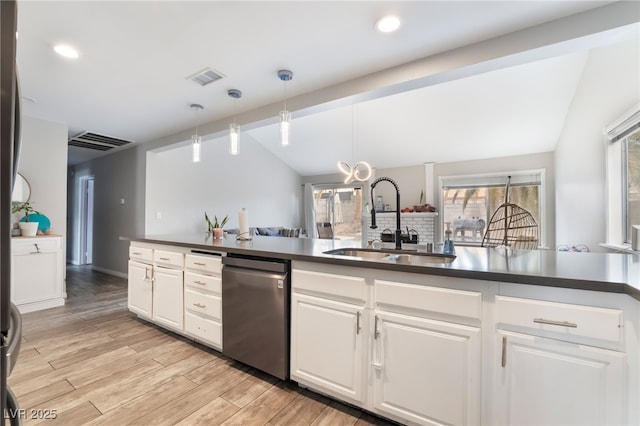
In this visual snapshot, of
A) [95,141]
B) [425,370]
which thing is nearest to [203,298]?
[425,370]

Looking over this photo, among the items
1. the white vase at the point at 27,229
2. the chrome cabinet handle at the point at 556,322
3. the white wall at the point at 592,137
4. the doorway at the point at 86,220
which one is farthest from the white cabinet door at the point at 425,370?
the doorway at the point at 86,220

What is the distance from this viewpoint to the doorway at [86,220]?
21.5 feet

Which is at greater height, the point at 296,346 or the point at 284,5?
the point at 284,5

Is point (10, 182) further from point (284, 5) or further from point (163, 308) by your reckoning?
point (163, 308)

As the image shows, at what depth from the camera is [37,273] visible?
134 inches

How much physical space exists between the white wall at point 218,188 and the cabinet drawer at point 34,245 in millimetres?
1270

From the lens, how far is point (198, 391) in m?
1.84

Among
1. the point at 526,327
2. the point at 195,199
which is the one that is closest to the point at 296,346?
the point at 526,327

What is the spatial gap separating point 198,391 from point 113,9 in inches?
94.2

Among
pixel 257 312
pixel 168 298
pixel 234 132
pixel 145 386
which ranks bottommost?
pixel 145 386

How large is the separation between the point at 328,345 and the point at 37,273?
380 cm

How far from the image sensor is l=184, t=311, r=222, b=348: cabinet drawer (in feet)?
7.39

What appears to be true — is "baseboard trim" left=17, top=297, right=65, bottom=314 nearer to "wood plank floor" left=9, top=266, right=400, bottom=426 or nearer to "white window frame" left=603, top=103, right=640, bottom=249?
"wood plank floor" left=9, top=266, right=400, bottom=426

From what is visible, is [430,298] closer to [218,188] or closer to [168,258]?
[168,258]
